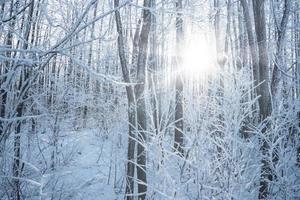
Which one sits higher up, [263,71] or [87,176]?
[263,71]

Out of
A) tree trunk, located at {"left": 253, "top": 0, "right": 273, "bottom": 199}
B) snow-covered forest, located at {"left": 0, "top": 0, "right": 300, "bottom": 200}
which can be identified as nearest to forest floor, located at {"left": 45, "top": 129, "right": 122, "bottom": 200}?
snow-covered forest, located at {"left": 0, "top": 0, "right": 300, "bottom": 200}

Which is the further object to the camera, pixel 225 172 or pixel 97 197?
pixel 97 197

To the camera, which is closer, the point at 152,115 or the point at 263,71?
the point at 152,115

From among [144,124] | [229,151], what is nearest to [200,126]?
[229,151]

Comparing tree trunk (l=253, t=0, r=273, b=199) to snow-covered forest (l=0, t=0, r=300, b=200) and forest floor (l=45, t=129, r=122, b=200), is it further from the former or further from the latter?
forest floor (l=45, t=129, r=122, b=200)

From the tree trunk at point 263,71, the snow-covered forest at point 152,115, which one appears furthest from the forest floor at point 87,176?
the tree trunk at point 263,71

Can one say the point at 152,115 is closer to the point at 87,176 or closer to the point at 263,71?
the point at 263,71

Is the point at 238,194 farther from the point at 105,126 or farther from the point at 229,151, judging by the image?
the point at 105,126

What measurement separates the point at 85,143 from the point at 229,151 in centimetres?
791

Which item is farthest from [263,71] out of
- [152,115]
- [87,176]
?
[87,176]

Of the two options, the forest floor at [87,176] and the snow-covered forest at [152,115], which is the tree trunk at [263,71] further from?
the forest floor at [87,176]

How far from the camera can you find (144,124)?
598 cm

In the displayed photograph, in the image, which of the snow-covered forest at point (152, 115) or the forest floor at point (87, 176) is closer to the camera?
the snow-covered forest at point (152, 115)

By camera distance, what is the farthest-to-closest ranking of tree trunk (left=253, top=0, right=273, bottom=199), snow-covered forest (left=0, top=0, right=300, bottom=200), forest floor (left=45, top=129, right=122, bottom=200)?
1. forest floor (left=45, top=129, right=122, bottom=200)
2. tree trunk (left=253, top=0, right=273, bottom=199)
3. snow-covered forest (left=0, top=0, right=300, bottom=200)
